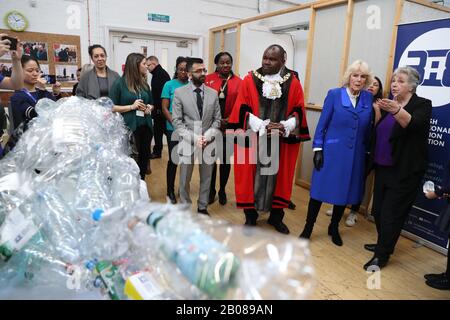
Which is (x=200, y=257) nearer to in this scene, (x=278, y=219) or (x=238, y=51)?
(x=278, y=219)

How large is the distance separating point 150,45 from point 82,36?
3.64 feet

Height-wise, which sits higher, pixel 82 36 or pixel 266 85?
pixel 82 36

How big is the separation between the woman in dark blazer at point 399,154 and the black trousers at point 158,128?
3163 millimetres

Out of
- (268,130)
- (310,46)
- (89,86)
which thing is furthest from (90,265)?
(310,46)

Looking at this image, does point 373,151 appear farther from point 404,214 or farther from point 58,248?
point 58,248

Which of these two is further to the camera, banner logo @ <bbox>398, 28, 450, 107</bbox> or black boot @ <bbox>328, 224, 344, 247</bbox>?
black boot @ <bbox>328, 224, 344, 247</bbox>

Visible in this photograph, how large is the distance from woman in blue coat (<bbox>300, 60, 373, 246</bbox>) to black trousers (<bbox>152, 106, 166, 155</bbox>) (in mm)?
2756

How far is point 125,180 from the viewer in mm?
1417

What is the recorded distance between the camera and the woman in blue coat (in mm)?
2367

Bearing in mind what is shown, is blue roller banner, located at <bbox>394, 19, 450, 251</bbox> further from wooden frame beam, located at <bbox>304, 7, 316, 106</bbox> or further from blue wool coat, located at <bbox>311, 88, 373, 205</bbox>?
wooden frame beam, located at <bbox>304, 7, 316, 106</bbox>

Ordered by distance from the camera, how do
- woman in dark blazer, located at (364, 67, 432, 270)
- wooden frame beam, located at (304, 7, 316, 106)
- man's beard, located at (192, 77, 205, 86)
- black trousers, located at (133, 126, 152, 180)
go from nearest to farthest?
1. woman in dark blazer, located at (364, 67, 432, 270)
2. man's beard, located at (192, 77, 205, 86)
3. black trousers, located at (133, 126, 152, 180)
4. wooden frame beam, located at (304, 7, 316, 106)

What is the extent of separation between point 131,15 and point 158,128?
198 centimetres

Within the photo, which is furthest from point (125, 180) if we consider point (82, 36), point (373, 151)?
point (82, 36)

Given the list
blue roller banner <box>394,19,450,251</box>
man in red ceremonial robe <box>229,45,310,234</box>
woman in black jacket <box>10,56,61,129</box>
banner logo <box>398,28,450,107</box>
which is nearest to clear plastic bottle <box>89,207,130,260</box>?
woman in black jacket <box>10,56,61,129</box>
